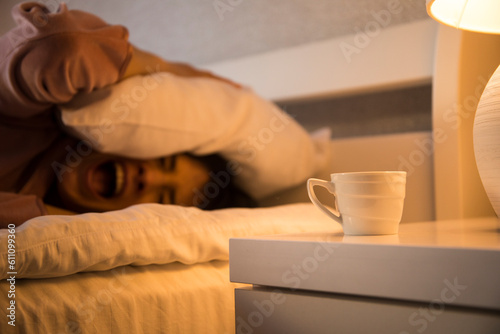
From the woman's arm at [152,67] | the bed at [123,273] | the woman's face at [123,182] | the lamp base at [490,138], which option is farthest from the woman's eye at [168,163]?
the lamp base at [490,138]

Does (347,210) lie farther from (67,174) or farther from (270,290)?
(67,174)

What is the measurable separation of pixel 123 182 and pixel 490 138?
60 cm

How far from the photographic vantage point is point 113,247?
1.80 ft

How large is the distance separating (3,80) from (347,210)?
53 centimetres

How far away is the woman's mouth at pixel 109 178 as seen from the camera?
0.86 m

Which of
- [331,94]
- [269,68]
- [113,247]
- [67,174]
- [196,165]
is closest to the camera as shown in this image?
[113,247]

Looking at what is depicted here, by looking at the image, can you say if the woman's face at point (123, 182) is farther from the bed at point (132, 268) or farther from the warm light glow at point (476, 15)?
the warm light glow at point (476, 15)

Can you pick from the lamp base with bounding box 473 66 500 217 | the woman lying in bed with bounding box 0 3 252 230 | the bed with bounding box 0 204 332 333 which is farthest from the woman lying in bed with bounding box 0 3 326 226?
the lamp base with bounding box 473 66 500 217

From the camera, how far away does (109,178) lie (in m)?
0.87

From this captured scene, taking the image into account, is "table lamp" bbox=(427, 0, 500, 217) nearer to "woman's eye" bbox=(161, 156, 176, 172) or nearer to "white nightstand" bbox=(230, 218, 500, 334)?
"white nightstand" bbox=(230, 218, 500, 334)

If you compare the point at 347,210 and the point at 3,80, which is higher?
the point at 3,80

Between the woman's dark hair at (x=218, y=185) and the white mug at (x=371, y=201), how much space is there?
0.54m

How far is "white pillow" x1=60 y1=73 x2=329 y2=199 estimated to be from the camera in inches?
30.7

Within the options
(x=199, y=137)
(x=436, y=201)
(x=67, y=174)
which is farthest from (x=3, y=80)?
(x=436, y=201)
